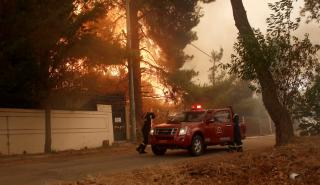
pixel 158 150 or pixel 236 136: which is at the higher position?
pixel 236 136

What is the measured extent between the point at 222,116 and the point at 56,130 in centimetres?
825

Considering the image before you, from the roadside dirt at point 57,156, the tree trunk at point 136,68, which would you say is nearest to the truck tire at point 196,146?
the roadside dirt at point 57,156

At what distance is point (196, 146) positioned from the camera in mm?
18766

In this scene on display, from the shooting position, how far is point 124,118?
31.7 meters

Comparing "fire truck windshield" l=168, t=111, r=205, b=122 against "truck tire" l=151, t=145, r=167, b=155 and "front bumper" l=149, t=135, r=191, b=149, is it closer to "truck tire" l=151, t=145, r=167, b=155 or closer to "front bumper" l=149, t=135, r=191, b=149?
"truck tire" l=151, t=145, r=167, b=155

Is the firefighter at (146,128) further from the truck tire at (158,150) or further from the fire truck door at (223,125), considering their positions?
the fire truck door at (223,125)

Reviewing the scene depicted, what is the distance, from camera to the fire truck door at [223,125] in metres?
20.0

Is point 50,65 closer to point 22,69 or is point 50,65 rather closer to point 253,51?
point 22,69

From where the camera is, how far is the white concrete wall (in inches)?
861

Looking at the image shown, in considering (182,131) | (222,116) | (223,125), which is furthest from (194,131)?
(222,116)

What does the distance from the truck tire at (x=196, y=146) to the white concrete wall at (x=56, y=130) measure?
7.89 meters

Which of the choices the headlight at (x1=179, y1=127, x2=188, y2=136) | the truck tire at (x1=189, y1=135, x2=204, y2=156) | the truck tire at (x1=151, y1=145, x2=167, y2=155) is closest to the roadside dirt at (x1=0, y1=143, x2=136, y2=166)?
the truck tire at (x1=151, y1=145, x2=167, y2=155)

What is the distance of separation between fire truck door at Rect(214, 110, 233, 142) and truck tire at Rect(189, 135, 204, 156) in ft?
3.59

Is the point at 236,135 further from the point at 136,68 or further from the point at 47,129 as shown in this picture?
the point at 136,68
